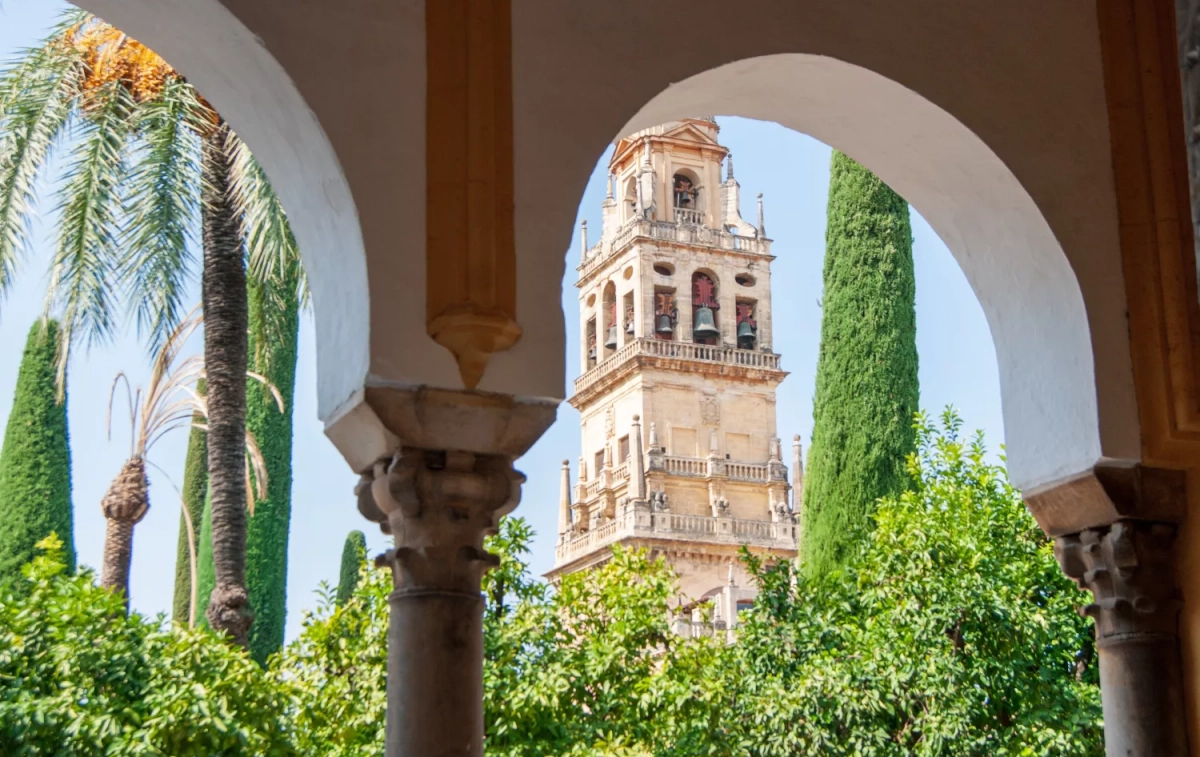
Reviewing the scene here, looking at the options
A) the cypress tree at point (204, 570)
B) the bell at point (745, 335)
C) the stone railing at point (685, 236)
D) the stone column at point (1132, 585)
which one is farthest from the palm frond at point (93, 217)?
the bell at point (745, 335)

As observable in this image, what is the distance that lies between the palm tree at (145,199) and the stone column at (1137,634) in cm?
626

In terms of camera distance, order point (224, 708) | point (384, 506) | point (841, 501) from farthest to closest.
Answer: point (841, 501) → point (224, 708) → point (384, 506)

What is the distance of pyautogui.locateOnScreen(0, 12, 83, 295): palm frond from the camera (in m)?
9.26

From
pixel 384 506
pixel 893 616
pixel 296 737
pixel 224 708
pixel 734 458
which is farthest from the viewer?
pixel 734 458

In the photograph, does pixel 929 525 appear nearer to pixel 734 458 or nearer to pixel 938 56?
pixel 938 56

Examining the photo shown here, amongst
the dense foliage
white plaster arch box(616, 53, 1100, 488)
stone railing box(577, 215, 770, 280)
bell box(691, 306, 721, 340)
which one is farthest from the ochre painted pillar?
bell box(691, 306, 721, 340)

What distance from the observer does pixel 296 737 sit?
9.23m

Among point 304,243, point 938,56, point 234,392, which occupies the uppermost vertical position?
point 234,392

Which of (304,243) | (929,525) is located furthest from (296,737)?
(304,243)

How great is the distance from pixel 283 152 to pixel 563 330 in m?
0.81

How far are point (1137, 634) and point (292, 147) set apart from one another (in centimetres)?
259

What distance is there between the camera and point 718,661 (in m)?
11.5

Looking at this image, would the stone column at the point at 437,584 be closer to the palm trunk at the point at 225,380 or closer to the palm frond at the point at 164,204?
the palm trunk at the point at 225,380

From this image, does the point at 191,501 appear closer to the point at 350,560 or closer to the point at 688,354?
the point at 350,560
